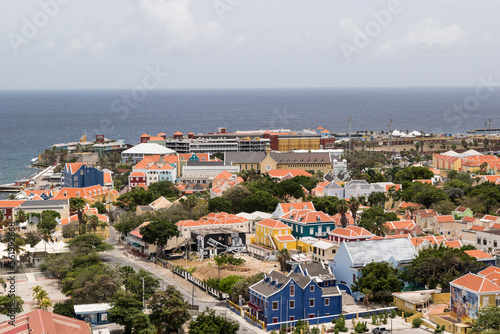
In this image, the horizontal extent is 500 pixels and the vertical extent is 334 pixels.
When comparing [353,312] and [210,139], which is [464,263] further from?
[210,139]

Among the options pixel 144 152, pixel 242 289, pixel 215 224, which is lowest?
pixel 242 289

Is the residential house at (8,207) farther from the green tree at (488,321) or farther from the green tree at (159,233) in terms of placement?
the green tree at (488,321)

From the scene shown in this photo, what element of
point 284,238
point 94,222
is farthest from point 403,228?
point 94,222

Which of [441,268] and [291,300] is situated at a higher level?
[441,268]

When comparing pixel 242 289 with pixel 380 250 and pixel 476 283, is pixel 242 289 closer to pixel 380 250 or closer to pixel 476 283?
pixel 380 250

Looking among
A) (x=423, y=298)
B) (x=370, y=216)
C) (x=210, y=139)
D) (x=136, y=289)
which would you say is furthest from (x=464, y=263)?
(x=210, y=139)

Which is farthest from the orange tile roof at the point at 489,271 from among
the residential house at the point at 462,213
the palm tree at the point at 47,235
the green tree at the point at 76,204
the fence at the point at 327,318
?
the green tree at the point at 76,204
